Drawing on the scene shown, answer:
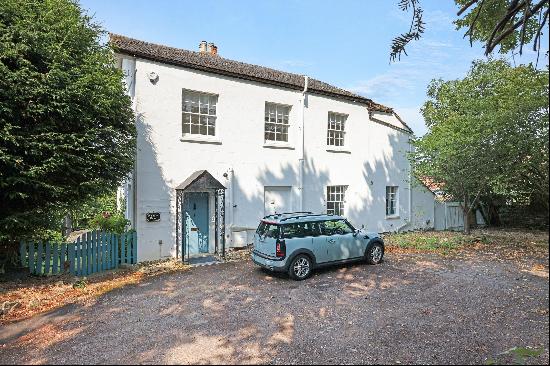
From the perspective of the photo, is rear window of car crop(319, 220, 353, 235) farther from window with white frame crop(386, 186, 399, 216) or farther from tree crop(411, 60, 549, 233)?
window with white frame crop(386, 186, 399, 216)

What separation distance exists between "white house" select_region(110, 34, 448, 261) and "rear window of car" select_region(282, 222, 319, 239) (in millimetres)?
3772

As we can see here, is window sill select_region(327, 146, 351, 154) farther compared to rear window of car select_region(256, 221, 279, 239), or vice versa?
window sill select_region(327, 146, 351, 154)

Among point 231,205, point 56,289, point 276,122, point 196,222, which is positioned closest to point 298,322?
point 56,289

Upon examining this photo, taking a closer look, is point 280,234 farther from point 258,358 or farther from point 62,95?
point 62,95

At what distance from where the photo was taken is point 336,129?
17.2 metres

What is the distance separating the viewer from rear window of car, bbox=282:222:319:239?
9766 millimetres

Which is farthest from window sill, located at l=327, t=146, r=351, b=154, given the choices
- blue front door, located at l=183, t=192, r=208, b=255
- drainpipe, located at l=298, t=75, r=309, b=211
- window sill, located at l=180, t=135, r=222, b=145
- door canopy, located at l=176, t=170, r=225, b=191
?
blue front door, located at l=183, t=192, r=208, b=255

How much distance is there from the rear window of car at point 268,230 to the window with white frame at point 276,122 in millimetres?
5795

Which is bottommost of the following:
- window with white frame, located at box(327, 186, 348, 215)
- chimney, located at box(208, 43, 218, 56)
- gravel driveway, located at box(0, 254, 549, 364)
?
gravel driveway, located at box(0, 254, 549, 364)

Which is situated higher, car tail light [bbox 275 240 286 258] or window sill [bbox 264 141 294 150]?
window sill [bbox 264 141 294 150]

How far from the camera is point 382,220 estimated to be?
1856cm

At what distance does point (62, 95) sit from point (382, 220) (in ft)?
50.9

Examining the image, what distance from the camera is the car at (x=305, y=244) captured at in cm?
961

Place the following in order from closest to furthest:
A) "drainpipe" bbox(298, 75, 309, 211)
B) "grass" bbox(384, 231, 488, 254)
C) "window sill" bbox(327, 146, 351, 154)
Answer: "grass" bbox(384, 231, 488, 254)
"drainpipe" bbox(298, 75, 309, 211)
"window sill" bbox(327, 146, 351, 154)
